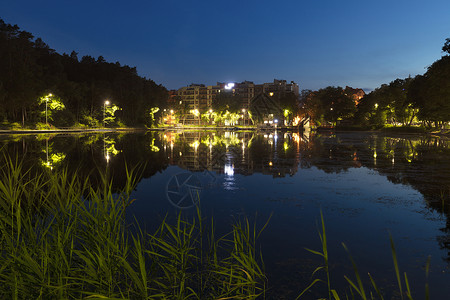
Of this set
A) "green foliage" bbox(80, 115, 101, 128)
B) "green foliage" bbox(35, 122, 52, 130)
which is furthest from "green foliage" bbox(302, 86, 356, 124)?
"green foliage" bbox(35, 122, 52, 130)

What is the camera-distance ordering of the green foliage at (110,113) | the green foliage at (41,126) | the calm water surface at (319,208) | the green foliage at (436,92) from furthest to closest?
the green foliage at (110,113) → the green foliage at (41,126) → the green foliage at (436,92) → the calm water surface at (319,208)

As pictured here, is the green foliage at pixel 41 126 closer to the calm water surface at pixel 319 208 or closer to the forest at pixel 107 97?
the forest at pixel 107 97

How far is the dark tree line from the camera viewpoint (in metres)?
53.4

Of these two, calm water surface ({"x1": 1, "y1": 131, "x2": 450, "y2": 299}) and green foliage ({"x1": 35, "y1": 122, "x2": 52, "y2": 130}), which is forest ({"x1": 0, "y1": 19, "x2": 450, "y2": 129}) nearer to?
green foliage ({"x1": 35, "y1": 122, "x2": 52, "y2": 130})

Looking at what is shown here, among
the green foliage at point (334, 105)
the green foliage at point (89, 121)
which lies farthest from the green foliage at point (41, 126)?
the green foliage at point (334, 105)

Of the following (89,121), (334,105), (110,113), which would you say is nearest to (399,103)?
(334,105)

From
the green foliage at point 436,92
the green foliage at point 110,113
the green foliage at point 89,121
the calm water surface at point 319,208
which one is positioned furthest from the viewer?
the green foliage at point 110,113

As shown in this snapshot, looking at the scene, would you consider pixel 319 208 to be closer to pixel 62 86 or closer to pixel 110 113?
pixel 62 86

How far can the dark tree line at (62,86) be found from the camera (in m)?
53.4

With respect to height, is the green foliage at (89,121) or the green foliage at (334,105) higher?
the green foliage at (334,105)

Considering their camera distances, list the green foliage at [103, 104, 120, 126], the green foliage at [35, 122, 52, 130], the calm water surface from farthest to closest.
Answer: the green foliage at [103, 104, 120, 126], the green foliage at [35, 122, 52, 130], the calm water surface

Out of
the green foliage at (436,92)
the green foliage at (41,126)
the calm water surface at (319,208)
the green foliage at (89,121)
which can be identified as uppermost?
the green foliage at (436,92)

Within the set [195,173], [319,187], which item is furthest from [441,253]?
[195,173]

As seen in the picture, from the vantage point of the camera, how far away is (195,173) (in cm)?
1562
